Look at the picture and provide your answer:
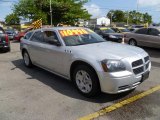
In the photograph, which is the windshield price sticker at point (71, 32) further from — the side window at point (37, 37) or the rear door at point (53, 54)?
the side window at point (37, 37)

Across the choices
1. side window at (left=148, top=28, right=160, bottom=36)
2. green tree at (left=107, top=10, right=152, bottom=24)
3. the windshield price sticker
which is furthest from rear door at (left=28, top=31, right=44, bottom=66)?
green tree at (left=107, top=10, right=152, bottom=24)

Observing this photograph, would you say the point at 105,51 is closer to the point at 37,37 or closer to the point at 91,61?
the point at 91,61

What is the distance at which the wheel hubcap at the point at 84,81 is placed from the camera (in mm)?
5203

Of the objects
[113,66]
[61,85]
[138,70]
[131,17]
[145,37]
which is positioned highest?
[131,17]

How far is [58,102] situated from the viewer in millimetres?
5137

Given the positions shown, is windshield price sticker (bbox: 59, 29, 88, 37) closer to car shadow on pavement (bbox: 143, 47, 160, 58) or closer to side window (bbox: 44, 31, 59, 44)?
side window (bbox: 44, 31, 59, 44)

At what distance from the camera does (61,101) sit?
17.0 feet

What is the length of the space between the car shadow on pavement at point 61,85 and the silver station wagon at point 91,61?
0.61ft

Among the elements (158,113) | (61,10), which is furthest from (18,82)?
(61,10)

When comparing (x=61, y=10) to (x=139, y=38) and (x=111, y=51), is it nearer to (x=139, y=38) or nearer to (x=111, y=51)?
(x=139, y=38)

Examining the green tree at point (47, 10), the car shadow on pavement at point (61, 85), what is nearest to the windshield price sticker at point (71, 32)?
the car shadow on pavement at point (61, 85)

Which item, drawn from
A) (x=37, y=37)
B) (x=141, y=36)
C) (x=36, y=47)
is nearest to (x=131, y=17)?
(x=141, y=36)

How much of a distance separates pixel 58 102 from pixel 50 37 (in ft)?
7.42

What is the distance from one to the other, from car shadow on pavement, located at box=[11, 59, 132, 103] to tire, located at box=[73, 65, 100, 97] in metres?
0.16
